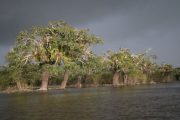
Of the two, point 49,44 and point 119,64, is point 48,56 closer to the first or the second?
point 49,44

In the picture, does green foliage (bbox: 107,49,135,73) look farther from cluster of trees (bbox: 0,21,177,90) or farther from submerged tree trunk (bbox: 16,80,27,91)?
submerged tree trunk (bbox: 16,80,27,91)

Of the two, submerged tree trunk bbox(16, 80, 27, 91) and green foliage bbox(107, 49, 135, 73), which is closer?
submerged tree trunk bbox(16, 80, 27, 91)

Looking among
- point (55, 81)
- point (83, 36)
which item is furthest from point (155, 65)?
point (83, 36)

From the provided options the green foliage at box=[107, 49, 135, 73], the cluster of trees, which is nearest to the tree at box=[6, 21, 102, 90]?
the cluster of trees

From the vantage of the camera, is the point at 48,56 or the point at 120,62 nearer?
the point at 48,56

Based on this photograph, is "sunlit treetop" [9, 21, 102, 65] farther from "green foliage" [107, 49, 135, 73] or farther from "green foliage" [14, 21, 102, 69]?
"green foliage" [107, 49, 135, 73]

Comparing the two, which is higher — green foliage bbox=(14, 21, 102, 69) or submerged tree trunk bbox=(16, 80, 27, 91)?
green foliage bbox=(14, 21, 102, 69)

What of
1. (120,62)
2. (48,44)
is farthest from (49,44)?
(120,62)

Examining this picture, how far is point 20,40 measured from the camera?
316 ft

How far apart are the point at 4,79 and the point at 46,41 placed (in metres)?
15.0

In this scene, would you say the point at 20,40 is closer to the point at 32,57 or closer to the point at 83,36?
the point at 32,57

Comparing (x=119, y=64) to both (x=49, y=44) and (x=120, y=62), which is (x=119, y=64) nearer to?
(x=120, y=62)

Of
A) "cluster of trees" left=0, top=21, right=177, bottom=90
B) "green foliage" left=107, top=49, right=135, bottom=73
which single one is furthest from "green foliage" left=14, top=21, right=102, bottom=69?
"green foliage" left=107, top=49, right=135, bottom=73

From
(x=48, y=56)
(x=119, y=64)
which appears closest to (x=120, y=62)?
(x=119, y=64)
